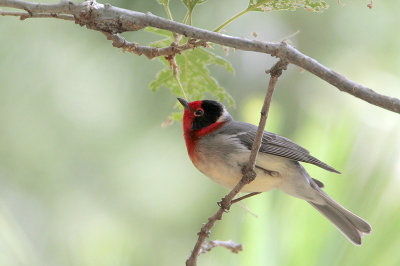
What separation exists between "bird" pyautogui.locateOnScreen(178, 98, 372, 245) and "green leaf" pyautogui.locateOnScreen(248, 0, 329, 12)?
0.77 meters

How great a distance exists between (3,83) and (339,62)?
190 centimetres

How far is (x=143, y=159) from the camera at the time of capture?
2629mm

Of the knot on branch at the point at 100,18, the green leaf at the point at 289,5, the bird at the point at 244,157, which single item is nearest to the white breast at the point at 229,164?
the bird at the point at 244,157

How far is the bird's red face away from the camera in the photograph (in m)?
2.57

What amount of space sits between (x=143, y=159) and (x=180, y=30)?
56.7 inches

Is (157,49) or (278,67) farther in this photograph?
(157,49)

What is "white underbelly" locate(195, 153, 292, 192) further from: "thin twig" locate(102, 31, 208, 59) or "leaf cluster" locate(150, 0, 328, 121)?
"thin twig" locate(102, 31, 208, 59)

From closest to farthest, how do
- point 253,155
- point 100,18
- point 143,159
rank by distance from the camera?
point 100,18, point 253,155, point 143,159

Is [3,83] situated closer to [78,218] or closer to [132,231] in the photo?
[78,218]

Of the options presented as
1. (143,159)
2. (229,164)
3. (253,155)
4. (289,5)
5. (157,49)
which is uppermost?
(289,5)

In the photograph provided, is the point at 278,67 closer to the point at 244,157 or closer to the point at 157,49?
the point at 157,49

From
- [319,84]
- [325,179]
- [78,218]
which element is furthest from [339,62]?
[78,218]

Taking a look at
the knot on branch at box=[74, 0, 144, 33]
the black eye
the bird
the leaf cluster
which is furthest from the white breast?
the knot on branch at box=[74, 0, 144, 33]

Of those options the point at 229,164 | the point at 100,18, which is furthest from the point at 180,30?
the point at 229,164
